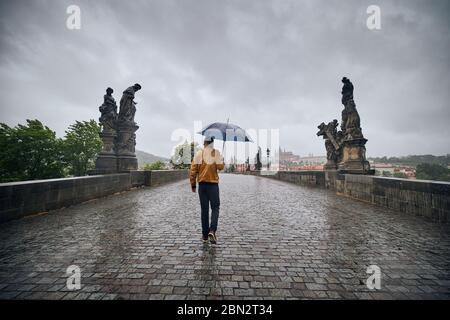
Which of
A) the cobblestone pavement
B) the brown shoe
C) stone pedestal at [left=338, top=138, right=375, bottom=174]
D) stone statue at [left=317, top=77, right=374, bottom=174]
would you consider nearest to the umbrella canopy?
stone statue at [left=317, top=77, right=374, bottom=174]

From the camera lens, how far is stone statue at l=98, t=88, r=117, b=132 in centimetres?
1023

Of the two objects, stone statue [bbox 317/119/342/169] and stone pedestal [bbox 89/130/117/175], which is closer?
stone pedestal [bbox 89/130/117/175]

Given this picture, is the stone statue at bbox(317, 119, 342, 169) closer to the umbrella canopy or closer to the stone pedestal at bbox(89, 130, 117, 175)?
the umbrella canopy

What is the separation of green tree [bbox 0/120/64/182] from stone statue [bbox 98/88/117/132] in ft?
106

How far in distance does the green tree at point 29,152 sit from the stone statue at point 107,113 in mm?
32286

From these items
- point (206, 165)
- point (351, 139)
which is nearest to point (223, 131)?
point (351, 139)

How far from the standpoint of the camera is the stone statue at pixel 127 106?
10.8 m

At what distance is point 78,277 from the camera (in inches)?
92.7

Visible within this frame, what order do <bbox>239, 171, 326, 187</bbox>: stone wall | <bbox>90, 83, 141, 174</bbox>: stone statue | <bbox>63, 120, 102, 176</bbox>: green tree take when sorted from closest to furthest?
<bbox>90, 83, 141, 174</bbox>: stone statue → <bbox>239, 171, 326, 187</bbox>: stone wall → <bbox>63, 120, 102, 176</bbox>: green tree

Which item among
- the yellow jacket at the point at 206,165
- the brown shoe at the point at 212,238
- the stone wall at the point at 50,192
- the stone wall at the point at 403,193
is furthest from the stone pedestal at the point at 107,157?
the stone wall at the point at 403,193

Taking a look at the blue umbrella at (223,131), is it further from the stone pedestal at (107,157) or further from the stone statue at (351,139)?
the stone statue at (351,139)

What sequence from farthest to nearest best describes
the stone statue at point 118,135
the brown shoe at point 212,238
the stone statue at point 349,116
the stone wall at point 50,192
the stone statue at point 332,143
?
the stone statue at point 332,143, the stone statue at point 118,135, the stone statue at point 349,116, the stone wall at point 50,192, the brown shoe at point 212,238

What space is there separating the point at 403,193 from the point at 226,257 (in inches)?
217
